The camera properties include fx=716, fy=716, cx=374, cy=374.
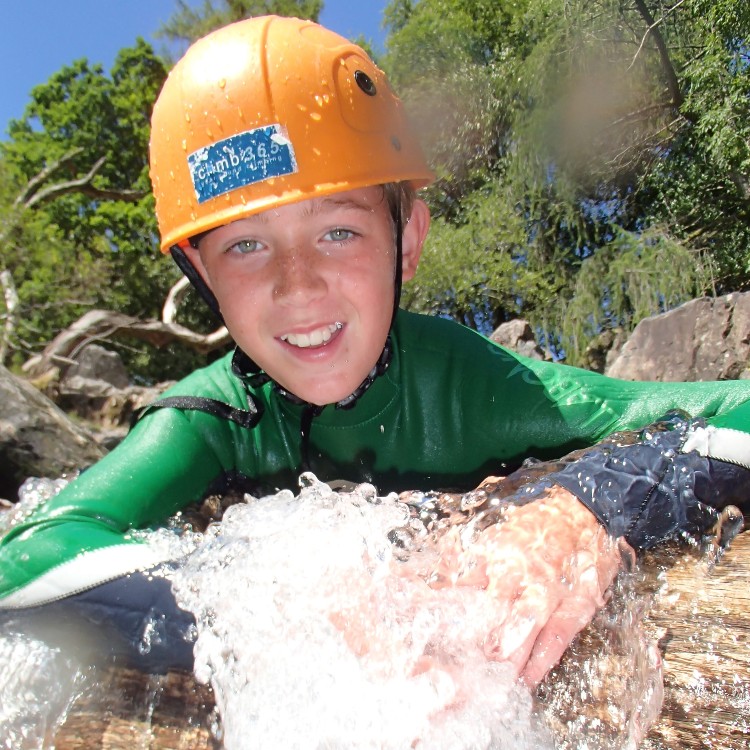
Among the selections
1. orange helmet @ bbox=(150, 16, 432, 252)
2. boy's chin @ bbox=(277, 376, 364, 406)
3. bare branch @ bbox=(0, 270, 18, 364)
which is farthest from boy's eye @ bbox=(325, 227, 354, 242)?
bare branch @ bbox=(0, 270, 18, 364)

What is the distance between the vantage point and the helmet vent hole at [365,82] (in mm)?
2066

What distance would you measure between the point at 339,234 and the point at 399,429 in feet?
2.26

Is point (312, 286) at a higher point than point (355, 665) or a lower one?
higher

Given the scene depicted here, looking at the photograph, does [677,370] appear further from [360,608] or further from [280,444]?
[360,608]

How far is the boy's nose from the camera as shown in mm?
1821

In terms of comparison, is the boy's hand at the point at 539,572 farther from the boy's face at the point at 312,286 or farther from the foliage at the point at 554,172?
the foliage at the point at 554,172

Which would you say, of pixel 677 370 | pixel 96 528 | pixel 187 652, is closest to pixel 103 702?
pixel 187 652

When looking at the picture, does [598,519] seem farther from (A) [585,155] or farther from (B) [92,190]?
(B) [92,190]

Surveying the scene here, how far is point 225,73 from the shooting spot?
76.6 inches

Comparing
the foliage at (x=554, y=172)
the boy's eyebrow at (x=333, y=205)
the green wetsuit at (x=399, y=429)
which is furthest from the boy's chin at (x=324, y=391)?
the foliage at (x=554, y=172)

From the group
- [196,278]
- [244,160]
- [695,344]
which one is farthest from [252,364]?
[695,344]

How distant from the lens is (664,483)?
143 cm

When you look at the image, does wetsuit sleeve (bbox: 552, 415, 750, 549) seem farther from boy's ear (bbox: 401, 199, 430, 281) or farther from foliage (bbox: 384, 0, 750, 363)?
foliage (bbox: 384, 0, 750, 363)

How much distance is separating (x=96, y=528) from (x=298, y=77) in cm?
128
